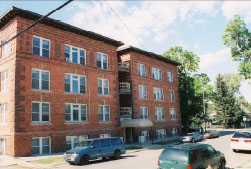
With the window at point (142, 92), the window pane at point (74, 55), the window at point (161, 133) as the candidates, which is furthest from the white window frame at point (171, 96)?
the window pane at point (74, 55)

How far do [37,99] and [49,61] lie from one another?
4088 millimetres

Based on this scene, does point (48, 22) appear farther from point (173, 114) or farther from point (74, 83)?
point (173, 114)

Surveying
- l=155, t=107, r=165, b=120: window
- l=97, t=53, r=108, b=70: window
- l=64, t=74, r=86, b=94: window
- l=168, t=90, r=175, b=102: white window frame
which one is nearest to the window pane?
l=64, t=74, r=86, b=94: window

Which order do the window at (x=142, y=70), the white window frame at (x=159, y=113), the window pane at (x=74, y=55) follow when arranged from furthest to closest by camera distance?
1. the white window frame at (x=159, y=113)
2. the window at (x=142, y=70)
3. the window pane at (x=74, y=55)

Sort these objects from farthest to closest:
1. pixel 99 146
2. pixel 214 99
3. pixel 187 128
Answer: pixel 214 99
pixel 187 128
pixel 99 146

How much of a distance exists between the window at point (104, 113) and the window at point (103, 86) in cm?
175

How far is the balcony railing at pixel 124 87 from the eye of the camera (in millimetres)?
33191

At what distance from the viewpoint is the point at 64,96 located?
81.1ft

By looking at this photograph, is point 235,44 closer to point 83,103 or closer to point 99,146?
point 83,103

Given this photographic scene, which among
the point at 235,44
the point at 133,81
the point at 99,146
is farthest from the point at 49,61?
the point at 235,44

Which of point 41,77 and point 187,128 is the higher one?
point 41,77

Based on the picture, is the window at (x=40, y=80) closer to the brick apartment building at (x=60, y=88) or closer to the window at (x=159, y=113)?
the brick apartment building at (x=60, y=88)

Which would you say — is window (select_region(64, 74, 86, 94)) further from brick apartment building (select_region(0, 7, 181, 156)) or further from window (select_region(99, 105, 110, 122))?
window (select_region(99, 105, 110, 122))

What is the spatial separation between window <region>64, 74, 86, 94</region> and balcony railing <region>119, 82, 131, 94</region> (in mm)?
7425
